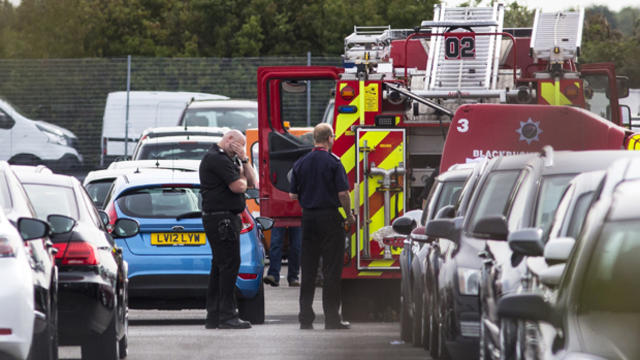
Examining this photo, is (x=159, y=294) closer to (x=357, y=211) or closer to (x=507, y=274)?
(x=357, y=211)

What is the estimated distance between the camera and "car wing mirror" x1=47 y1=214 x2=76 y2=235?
1057 centimetres

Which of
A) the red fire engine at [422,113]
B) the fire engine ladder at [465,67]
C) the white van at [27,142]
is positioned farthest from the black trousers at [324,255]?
the white van at [27,142]

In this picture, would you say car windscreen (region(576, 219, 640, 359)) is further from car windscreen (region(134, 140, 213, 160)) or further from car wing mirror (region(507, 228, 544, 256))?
car windscreen (region(134, 140, 213, 160))

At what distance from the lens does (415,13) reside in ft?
155

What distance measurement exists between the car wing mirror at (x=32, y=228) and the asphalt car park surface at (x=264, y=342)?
3.31 meters

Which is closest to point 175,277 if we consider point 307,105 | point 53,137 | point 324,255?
point 324,255

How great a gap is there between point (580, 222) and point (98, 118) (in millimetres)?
26432

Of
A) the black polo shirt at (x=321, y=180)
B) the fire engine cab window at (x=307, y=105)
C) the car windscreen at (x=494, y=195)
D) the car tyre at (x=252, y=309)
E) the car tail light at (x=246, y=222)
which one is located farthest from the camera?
the fire engine cab window at (x=307, y=105)

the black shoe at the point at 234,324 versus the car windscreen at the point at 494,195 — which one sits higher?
the car windscreen at the point at 494,195

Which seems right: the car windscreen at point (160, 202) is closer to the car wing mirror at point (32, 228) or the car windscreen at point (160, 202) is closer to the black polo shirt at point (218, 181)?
the black polo shirt at point (218, 181)

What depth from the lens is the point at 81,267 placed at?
10938 millimetres

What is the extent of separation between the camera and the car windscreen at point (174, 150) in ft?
76.5

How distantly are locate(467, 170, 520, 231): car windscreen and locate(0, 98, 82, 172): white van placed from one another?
22.8 meters

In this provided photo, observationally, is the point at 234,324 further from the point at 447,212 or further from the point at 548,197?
the point at 548,197
